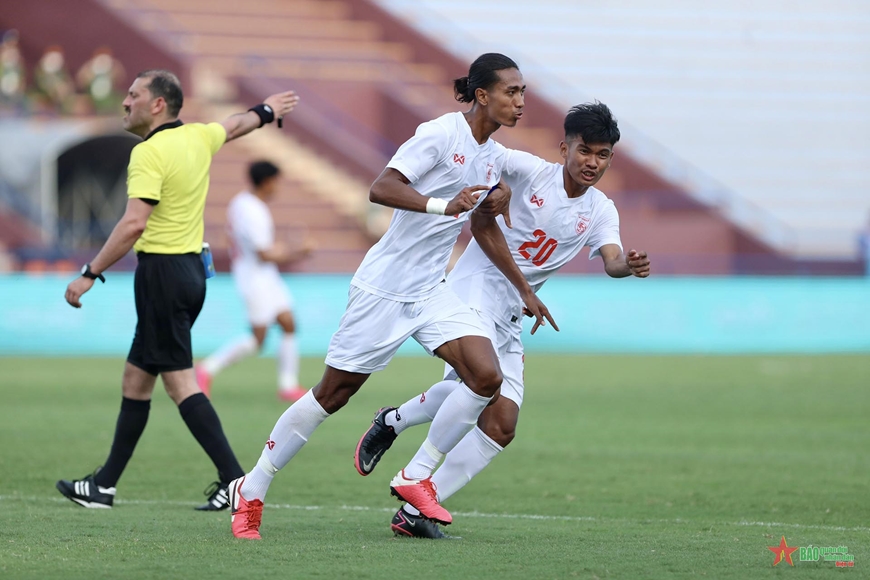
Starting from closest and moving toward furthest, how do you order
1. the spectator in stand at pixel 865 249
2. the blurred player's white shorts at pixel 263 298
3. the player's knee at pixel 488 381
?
the player's knee at pixel 488 381 < the blurred player's white shorts at pixel 263 298 < the spectator in stand at pixel 865 249

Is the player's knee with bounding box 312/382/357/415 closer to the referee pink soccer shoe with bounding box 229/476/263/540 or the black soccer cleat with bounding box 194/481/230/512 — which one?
the referee pink soccer shoe with bounding box 229/476/263/540

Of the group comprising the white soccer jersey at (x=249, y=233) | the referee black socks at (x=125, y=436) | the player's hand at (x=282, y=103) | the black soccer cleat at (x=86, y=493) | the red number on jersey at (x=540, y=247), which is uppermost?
the player's hand at (x=282, y=103)

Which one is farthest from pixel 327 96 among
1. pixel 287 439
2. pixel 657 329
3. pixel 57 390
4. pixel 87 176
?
pixel 287 439

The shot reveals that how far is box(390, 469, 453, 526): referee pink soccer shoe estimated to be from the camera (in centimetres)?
571

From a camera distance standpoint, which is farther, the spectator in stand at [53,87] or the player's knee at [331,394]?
the spectator in stand at [53,87]

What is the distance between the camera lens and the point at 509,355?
255 inches

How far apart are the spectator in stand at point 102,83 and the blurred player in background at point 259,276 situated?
12562 millimetres

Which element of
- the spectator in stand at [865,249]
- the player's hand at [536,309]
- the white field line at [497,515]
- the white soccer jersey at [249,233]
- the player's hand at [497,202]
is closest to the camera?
the player's hand at [497,202]

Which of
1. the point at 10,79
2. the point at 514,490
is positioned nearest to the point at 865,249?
the point at 10,79

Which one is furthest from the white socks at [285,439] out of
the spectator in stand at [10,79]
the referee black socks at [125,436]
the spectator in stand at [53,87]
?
the spectator in stand at [10,79]

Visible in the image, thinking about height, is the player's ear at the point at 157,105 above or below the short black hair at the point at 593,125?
below

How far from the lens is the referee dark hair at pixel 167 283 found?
6.66 metres

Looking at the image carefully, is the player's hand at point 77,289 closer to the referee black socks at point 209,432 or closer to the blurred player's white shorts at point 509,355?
A: the referee black socks at point 209,432

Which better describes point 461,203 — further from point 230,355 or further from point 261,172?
point 230,355
